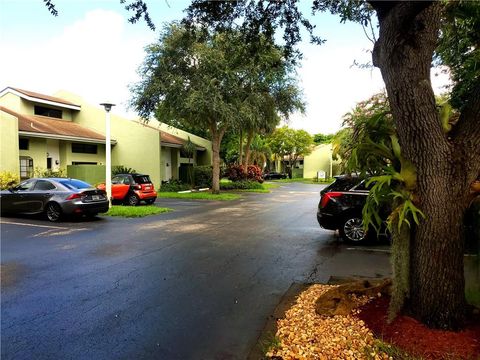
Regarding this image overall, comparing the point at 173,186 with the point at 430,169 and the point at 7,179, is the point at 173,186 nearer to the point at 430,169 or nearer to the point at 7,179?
the point at 7,179

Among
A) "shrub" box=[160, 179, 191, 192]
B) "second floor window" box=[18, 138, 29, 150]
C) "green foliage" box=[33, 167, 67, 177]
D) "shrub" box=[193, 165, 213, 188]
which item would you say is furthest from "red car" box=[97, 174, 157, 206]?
"shrub" box=[193, 165, 213, 188]

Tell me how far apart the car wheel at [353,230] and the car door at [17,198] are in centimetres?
1074

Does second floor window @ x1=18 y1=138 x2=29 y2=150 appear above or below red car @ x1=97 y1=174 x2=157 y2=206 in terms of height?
above

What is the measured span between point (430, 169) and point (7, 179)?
18.7 meters

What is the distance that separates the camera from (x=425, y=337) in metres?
3.32

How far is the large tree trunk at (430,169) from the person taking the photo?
3.43m

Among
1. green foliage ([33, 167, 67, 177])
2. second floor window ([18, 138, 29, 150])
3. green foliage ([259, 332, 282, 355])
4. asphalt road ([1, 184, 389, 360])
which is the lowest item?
asphalt road ([1, 184, 389, 360])

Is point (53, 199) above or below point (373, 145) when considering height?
below

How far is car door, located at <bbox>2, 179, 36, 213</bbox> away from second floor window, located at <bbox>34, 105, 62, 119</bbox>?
45.1 ft

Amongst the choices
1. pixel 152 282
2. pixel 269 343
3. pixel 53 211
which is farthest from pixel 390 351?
pixel 53 211

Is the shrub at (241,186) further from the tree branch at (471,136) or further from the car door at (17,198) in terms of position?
the tree branch at (471,136)

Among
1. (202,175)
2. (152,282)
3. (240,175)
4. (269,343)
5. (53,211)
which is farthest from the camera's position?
(240,175)

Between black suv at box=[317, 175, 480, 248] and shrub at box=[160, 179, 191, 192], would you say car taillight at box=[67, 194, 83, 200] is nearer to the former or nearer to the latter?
black suv at box=[317, 175, 480, 248]

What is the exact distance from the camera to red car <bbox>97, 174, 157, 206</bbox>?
59.0ft
